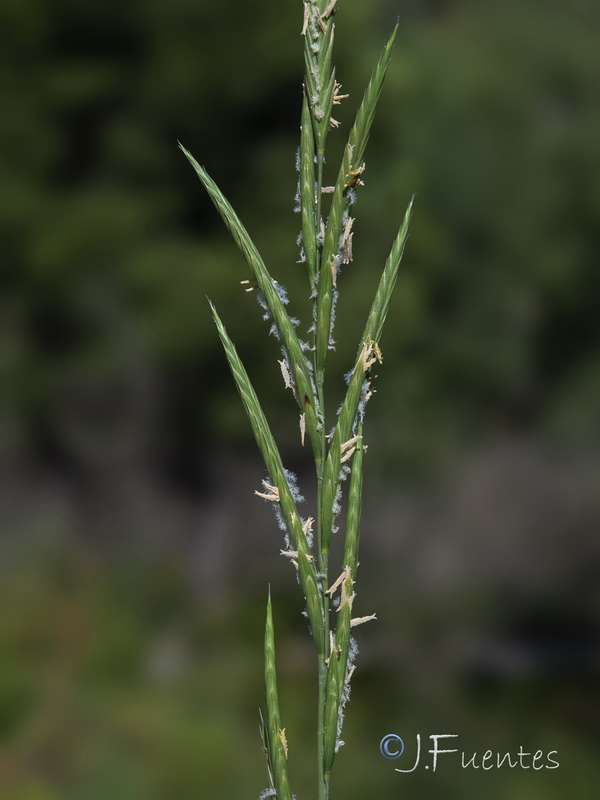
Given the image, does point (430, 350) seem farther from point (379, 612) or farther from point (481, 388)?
point (379, 612)

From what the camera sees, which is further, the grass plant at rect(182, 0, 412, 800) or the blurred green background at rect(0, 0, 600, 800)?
the blurred green background at rect(0, 0, 600, 800)

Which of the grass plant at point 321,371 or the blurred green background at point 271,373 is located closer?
the grass plant at point 321,371

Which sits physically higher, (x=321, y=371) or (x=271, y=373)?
(x=271, y=373)

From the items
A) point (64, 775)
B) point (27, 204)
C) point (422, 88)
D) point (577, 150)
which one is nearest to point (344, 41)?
point (422, 88)

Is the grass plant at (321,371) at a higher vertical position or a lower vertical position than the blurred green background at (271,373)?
lower

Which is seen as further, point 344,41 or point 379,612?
point 379,612
